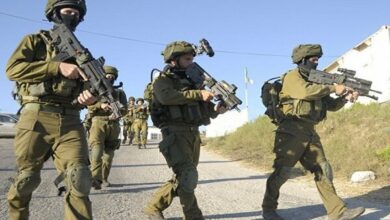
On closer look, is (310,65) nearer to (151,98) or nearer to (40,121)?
(151,98)

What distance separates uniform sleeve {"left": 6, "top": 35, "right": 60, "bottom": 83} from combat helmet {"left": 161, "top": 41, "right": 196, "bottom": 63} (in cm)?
152

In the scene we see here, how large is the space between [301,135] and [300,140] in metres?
0.06

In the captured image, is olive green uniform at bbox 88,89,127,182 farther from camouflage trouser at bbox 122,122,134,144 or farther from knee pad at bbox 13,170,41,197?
camouflage trouser at bbox 122,122,134,144

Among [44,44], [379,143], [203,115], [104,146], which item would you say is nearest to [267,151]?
[379,143]

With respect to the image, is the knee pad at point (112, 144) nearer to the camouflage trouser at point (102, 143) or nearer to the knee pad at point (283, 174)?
the camouflage trouser at point (102, 143)

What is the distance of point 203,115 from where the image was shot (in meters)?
5.11

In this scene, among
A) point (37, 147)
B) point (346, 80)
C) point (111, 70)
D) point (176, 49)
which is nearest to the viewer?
point (37, 147)

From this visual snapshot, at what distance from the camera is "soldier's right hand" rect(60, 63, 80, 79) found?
3721mm

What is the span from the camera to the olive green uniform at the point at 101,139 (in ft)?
24.1

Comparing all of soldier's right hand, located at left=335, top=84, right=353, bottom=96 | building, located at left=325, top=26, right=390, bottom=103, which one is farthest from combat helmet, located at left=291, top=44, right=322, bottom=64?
building, located at left=325, top=26, right=390, bottom=103

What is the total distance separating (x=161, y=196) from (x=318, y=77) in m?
2.34

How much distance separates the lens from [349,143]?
1095 centimetres

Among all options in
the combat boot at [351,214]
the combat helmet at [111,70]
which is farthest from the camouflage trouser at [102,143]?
the combat boot at [351,214]

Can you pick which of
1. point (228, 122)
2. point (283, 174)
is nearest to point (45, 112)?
point (283, 174)
